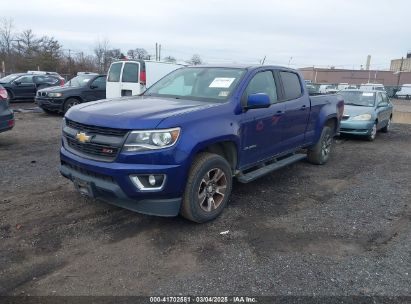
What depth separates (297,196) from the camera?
17.7ft

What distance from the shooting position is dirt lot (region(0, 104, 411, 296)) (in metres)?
3.09

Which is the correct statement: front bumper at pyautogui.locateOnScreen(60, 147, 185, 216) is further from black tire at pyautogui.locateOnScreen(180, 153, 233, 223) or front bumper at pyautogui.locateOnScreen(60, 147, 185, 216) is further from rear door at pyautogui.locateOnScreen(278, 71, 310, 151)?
rear door at pyautogui.locateOnScreen(278, 71, 310, 151)

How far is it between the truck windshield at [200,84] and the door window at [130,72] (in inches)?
289

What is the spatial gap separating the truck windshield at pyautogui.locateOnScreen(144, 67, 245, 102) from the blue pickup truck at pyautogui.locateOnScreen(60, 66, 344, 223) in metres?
0.01

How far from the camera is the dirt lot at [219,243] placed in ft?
10.1

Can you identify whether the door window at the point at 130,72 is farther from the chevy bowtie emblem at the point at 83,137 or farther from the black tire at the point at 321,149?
the chevy bowtie emblem at the point at 83,137

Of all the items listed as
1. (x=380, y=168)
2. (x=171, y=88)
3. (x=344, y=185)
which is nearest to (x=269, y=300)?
(x=171, y=88)

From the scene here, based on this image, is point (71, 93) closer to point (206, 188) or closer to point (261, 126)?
point (261, 126)

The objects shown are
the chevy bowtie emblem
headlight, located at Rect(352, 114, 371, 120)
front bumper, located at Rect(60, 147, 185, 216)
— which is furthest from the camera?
headlight, located at Rect(352, 114, 371, 120)

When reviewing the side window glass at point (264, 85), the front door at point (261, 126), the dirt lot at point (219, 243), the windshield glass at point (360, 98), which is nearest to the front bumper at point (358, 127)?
the windshield glass at point (360, 98)

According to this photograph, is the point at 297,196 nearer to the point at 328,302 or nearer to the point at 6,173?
the point at 328,302

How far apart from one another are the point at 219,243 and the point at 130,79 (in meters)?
9.86

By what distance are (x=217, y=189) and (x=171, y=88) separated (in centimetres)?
176

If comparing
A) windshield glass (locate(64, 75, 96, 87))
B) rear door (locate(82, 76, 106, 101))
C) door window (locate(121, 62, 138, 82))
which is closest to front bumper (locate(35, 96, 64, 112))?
rear door (locate(82, 76, 106, 101))
